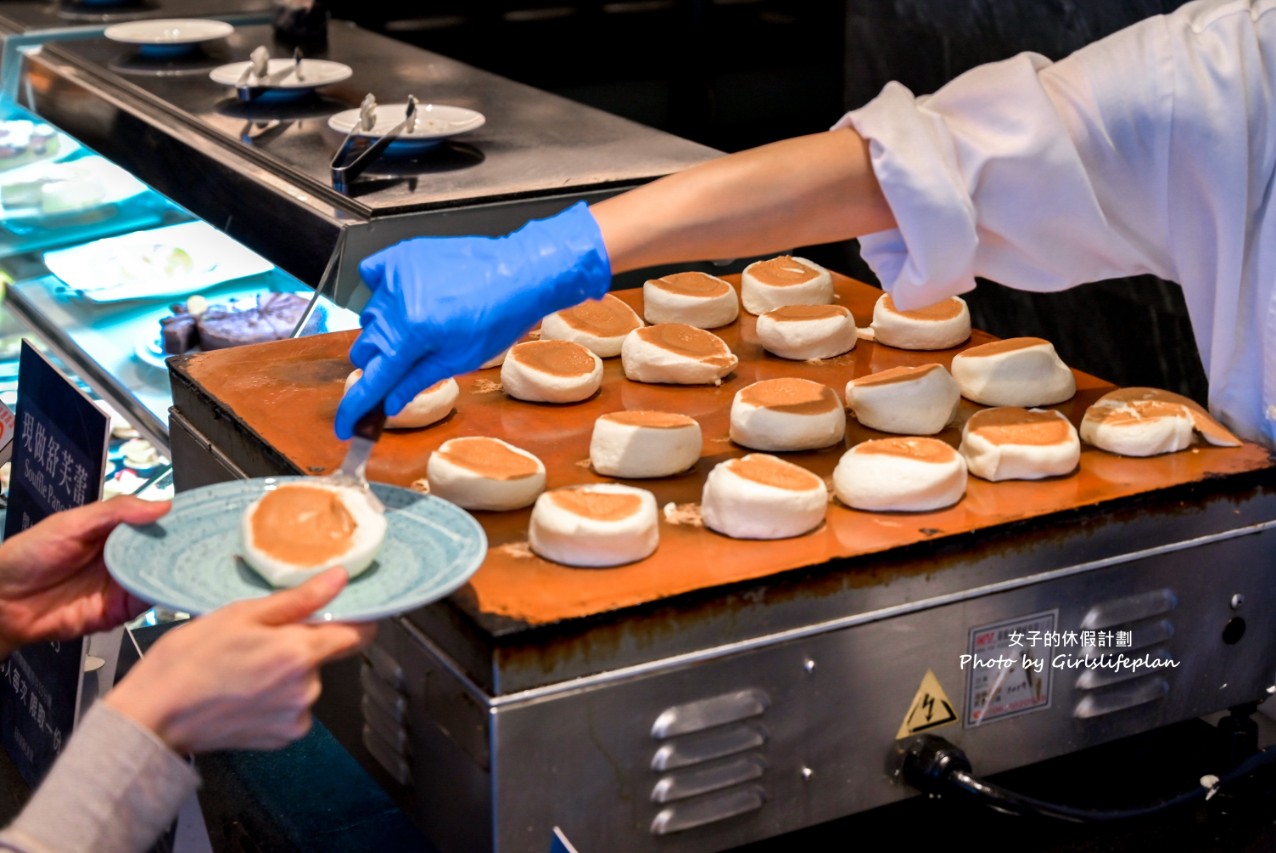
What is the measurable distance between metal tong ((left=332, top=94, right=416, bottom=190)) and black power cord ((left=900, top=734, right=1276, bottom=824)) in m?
1.39

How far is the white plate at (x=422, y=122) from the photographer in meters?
2.62

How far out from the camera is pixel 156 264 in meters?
3.11

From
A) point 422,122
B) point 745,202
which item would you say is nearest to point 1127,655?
point 745,202

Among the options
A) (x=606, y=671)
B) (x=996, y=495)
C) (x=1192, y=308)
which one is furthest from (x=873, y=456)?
(x=1192, y=308)

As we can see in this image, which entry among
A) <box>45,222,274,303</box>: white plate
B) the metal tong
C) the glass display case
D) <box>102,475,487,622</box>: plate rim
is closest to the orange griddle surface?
<box>102,475,487,622</box>: plate rim

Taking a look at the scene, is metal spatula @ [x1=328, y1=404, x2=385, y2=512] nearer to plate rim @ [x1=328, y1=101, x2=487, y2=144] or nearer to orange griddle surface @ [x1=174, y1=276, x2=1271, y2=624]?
orange griddle surface @ [x1=174, y1=276, x2=1271, y2=624]

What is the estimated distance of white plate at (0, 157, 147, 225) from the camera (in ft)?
10.8

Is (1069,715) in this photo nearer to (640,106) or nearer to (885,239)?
(885,239)

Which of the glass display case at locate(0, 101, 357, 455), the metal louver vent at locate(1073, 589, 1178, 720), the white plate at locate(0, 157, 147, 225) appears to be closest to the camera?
the metal louver vent at locate(1073, 589, 1178, 720)

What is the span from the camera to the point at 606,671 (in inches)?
52.6

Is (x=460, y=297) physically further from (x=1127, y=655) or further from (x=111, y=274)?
(x=111, y=274)

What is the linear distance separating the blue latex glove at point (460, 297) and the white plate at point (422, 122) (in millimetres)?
1009

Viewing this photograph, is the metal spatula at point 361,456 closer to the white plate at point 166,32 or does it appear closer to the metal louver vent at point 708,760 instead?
the metal louver vent at point 708,760

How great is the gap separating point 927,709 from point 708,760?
0.28 metres
